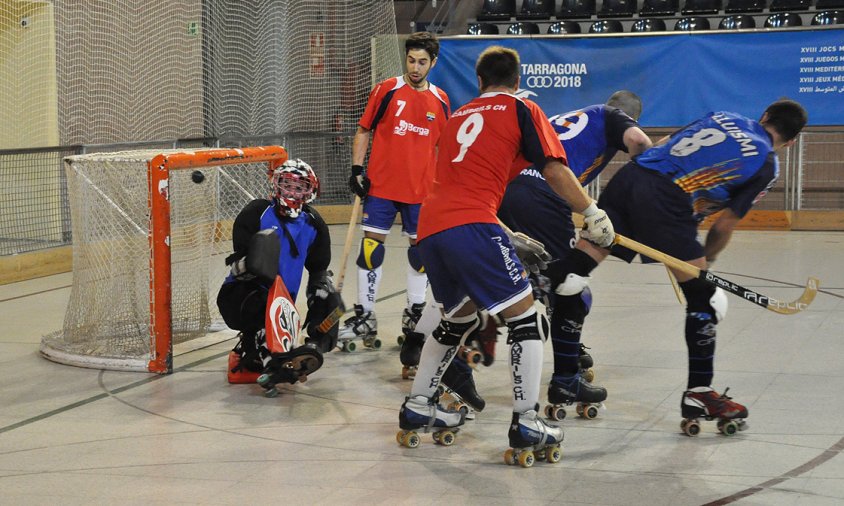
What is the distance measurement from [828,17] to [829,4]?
0.44m

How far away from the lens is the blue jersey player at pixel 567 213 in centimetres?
497

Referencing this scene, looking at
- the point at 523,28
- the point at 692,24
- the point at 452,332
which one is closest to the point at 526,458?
the point at 452,332

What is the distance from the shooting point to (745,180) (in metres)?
4.66

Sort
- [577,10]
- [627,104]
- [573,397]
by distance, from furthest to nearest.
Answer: [577,10]
[627,104]
[573,397]

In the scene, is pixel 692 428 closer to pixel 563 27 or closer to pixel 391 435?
pixel 391 435

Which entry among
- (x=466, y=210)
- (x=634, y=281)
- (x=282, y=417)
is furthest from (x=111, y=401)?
(x=634, y=281)

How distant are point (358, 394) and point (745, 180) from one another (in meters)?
2.18

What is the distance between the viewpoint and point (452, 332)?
4.43 metres

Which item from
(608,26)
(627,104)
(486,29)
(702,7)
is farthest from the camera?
(486,29)

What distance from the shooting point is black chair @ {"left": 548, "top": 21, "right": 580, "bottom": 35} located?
1534 cm

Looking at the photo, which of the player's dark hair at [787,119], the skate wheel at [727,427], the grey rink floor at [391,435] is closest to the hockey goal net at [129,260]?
the grey rink floor at [391,435]

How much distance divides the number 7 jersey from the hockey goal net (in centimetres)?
214

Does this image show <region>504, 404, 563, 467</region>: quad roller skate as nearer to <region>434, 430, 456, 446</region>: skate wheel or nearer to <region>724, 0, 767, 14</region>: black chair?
<region>434, 430, 456, 446</region>: skate wheel

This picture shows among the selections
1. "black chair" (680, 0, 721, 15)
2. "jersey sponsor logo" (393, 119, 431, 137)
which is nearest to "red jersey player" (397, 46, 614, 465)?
"jersey sponsor logo" (393, 119, 431, 137)
